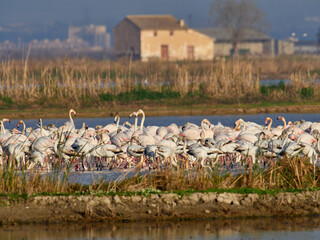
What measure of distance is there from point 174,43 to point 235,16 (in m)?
30.1

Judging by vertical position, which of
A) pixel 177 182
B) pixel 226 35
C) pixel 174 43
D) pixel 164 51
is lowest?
pixel 177 182

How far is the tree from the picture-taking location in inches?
4240

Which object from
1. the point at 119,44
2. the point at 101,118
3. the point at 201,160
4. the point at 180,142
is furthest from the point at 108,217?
the point at 119,44

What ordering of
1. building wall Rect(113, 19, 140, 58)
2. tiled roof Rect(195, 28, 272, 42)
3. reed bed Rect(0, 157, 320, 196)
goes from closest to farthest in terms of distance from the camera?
reed bed Rect(0, 157, 320, 196) → building wall Rect(113, 19, 140, 58) → tiled roof Rect(195, 28, 272, 42)

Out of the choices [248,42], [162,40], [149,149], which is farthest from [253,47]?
[149,149]

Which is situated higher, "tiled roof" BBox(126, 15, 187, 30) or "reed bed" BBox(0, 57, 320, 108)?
"tiled roof" BBox(126, 15, 187, 30)

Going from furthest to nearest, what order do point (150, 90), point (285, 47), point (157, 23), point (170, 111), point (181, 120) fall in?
point (285, 47), point (157, 23), point (150, 90), point (170, 111), point (181, 120)

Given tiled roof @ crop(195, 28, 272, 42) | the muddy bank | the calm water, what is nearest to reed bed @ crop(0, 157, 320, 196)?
the muddy bank

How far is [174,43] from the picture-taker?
80938 mm

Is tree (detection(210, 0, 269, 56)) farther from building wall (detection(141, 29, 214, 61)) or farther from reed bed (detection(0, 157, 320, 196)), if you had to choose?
reed bed (detection(0, 157, 320, 196))

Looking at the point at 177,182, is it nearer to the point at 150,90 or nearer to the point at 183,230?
the point at 183,230

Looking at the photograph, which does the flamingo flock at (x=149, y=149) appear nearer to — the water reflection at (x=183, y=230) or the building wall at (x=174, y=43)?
the water reflection at (x=183, y=230)

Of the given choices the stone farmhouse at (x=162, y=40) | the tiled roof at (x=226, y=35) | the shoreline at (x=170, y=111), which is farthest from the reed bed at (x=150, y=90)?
the tiled roof at (x=226, y=35)

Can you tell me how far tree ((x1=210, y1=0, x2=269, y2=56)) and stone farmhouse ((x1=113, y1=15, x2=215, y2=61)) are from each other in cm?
2504
